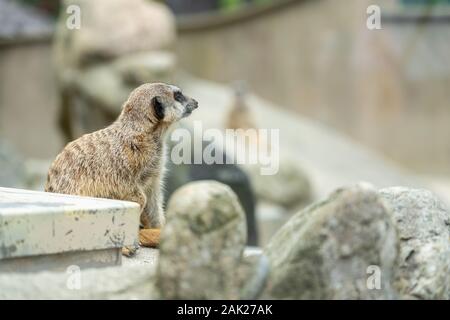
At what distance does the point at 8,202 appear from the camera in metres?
4.21

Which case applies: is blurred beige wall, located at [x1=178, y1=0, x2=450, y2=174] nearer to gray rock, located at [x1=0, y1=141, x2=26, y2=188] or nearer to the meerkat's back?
gray rock, located at [x1=0, y1=141, x2=26, y2=188]

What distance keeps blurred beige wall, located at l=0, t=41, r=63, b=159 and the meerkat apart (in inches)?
431

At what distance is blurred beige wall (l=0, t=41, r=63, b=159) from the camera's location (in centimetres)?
1577

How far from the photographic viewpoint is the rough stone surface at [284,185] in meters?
11.8

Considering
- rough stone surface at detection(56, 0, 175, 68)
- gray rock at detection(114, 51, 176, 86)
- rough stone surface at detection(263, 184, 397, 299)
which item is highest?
rough stone surface at detection(56, 0, 175, 68)

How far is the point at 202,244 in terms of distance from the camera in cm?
324

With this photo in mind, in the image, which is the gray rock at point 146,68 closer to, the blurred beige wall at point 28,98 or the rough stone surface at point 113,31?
the rough stone surface at point 113,31

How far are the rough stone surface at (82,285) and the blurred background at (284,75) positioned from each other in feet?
32.2

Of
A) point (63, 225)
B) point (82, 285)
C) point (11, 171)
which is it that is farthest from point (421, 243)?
point (11, 171)

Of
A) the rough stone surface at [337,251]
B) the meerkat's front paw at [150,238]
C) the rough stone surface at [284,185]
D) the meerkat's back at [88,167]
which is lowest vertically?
the rough stone surface at [284,185]

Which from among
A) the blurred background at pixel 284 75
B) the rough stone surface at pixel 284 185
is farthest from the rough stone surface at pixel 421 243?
the blurred background at pixel 284 75

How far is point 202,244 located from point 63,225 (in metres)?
0.89

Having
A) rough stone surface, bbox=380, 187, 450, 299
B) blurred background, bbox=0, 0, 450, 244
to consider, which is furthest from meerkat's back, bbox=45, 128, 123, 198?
blurred background, bbox=0, 0, 450, 244

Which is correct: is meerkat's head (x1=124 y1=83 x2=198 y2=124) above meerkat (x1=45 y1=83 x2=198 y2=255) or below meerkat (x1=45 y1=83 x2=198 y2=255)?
above
